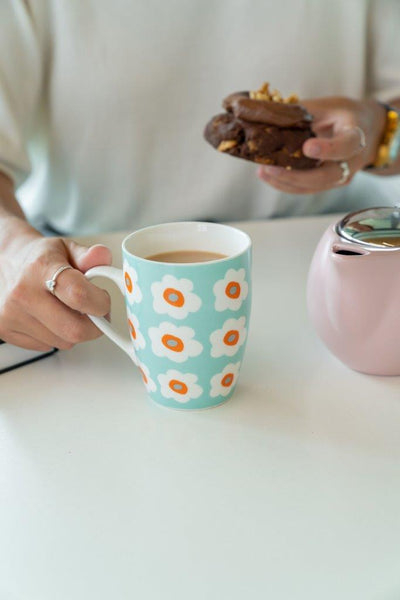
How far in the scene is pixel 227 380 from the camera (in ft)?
1.82

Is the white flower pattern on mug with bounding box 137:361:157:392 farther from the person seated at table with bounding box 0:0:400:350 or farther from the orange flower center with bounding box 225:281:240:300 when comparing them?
the person seated at table with bounding box 0:0:400:350

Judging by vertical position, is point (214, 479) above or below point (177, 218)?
above

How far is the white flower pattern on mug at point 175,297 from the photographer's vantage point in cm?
50

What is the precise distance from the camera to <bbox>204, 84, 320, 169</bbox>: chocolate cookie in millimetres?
841

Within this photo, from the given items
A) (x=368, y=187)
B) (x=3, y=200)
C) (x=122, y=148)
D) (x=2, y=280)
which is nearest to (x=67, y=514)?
(x=2, y=280)

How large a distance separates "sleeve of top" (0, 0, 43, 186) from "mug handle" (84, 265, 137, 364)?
46 centimetres

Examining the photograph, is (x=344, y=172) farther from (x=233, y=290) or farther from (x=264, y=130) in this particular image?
(x=233, y=290)

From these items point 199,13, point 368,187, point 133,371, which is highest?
point 199,13

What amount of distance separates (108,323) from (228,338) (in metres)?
0.13

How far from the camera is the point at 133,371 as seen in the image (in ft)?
2.07

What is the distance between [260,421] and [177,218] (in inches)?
28.4

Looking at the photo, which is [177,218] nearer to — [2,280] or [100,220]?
[100,220]

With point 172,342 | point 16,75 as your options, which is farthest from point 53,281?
point 16,75

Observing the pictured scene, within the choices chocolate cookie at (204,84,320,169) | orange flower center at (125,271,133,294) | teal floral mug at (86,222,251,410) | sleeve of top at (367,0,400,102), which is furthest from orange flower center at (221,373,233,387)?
→ sleeve of top at (367,0,400,102)
